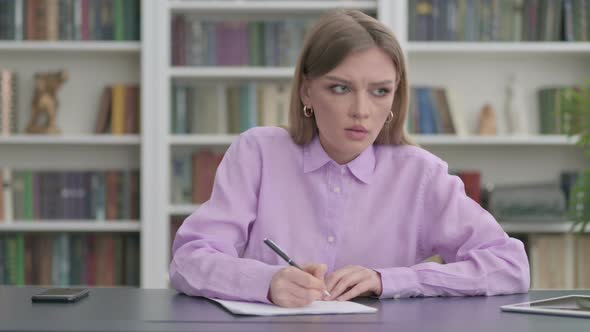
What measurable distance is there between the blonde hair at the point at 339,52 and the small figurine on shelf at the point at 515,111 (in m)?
1.97

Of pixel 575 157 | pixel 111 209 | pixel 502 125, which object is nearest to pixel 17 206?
pixel 111 209

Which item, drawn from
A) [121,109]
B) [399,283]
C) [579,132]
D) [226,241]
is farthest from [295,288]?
A: [121,109]

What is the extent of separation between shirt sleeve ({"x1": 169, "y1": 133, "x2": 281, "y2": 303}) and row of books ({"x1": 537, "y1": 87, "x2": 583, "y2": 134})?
2148 millimetres

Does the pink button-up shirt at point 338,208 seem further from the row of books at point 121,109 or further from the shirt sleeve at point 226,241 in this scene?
the row of books at point 121,109

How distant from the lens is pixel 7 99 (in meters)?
3.55

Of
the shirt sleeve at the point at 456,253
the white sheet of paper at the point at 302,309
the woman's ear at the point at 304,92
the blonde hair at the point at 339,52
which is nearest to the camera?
the white sheet of paper at the point at 302,309

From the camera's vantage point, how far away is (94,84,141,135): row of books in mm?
3598

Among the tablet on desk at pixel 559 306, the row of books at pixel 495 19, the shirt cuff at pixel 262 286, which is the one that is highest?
the row of books at pixel 495 19

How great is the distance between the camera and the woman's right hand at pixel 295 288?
1284 millimetres

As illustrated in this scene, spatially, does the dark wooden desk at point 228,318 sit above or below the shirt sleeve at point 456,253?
below

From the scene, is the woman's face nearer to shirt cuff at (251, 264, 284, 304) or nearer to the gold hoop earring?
the gold hoop earring

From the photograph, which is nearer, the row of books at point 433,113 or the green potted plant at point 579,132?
the green potted plant at point 579,132

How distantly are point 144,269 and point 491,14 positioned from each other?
1797 mm

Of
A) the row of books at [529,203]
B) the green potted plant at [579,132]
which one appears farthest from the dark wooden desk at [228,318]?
the row of books at [529,203]
